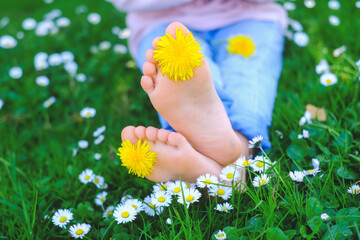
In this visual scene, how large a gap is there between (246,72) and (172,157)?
0.51 m

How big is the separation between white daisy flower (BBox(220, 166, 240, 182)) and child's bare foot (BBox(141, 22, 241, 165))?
23 mm

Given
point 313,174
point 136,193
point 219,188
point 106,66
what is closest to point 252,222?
point 219,188

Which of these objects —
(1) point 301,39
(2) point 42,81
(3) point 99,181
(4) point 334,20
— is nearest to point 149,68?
(3) point 99,181

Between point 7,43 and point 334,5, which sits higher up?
point 334,5

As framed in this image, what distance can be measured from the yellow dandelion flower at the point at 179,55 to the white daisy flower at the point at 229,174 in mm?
282

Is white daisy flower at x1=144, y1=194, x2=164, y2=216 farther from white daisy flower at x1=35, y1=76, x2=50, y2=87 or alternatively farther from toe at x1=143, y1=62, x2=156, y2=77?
white daisy flower at x1=35, y1=76, x2=50, y2=87

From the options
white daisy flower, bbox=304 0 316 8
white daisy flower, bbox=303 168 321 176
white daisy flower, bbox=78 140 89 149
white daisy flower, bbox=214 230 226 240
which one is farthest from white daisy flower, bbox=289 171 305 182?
white daisy flower, bbox=304 0 316 8

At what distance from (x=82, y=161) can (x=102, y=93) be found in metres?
0.53

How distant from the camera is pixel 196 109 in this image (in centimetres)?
98

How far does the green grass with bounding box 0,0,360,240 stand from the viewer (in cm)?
93

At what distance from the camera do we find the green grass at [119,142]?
3.04 feet

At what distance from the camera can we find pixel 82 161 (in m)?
1.33

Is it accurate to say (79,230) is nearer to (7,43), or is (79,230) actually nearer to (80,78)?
(80,78)

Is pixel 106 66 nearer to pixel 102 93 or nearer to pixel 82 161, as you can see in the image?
pixel 102 93
